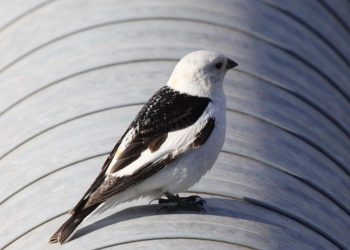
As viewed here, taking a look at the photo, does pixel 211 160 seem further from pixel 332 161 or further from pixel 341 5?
pixel 341 5

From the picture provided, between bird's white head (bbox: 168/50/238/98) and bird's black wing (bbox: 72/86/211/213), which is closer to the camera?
bird's black wing (bbox: 72/86/211/213)

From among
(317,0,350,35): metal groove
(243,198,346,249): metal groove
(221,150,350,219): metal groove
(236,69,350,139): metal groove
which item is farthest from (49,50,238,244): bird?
(317,0,350,35): metal groove

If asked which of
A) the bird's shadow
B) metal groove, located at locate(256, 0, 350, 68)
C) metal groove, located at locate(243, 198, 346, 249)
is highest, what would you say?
metal groove, located at locate(256, 0, 350, 68)

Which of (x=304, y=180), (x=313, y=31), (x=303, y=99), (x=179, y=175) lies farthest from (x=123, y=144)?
(x=313, y=31)

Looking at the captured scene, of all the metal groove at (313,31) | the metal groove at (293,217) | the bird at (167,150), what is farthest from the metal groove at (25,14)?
the metal groove at (293,217)

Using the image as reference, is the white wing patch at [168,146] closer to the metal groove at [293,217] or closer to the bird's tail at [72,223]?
the bird's tail at [72,223]

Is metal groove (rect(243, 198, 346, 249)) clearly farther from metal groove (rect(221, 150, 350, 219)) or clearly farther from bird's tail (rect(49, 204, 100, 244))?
bird's tail (rect(49, 204, 100, 244))

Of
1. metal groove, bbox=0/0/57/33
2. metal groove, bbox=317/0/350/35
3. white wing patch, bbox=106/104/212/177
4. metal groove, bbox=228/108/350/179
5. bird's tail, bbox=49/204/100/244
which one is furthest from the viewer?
metal groove, bbox=317/0/350/35

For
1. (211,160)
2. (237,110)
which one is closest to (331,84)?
(237,110)
